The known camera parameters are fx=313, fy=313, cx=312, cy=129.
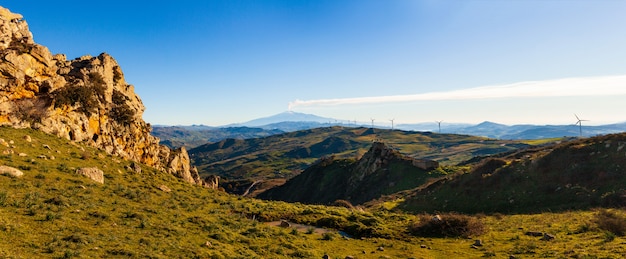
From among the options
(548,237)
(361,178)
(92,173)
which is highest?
(92,173)

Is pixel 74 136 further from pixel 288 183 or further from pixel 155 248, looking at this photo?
pixel 288 183

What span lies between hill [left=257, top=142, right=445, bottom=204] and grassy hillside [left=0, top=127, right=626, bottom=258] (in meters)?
50.4

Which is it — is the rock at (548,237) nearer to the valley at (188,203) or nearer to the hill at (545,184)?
the valley at (188,203)

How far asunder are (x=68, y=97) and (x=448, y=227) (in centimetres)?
6774

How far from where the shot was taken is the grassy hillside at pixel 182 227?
20.4m

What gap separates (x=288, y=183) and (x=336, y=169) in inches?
1377

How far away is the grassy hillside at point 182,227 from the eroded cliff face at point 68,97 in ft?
24.2

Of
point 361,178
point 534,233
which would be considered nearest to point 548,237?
point 534,233

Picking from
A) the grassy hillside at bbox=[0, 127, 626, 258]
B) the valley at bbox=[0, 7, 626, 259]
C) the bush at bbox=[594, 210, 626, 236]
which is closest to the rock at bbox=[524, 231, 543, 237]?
the valley at bbox=[0, 7, 626, 259]

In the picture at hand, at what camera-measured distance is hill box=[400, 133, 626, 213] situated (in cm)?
4817

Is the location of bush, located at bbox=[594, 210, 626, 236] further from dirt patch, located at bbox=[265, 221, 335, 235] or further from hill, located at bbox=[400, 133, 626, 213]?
dirt patch, located at bbox=[265, 221, 335, 235]

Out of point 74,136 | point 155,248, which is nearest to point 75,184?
point 155,248

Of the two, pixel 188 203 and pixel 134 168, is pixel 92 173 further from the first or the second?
pixel 134 168

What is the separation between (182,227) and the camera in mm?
28484
